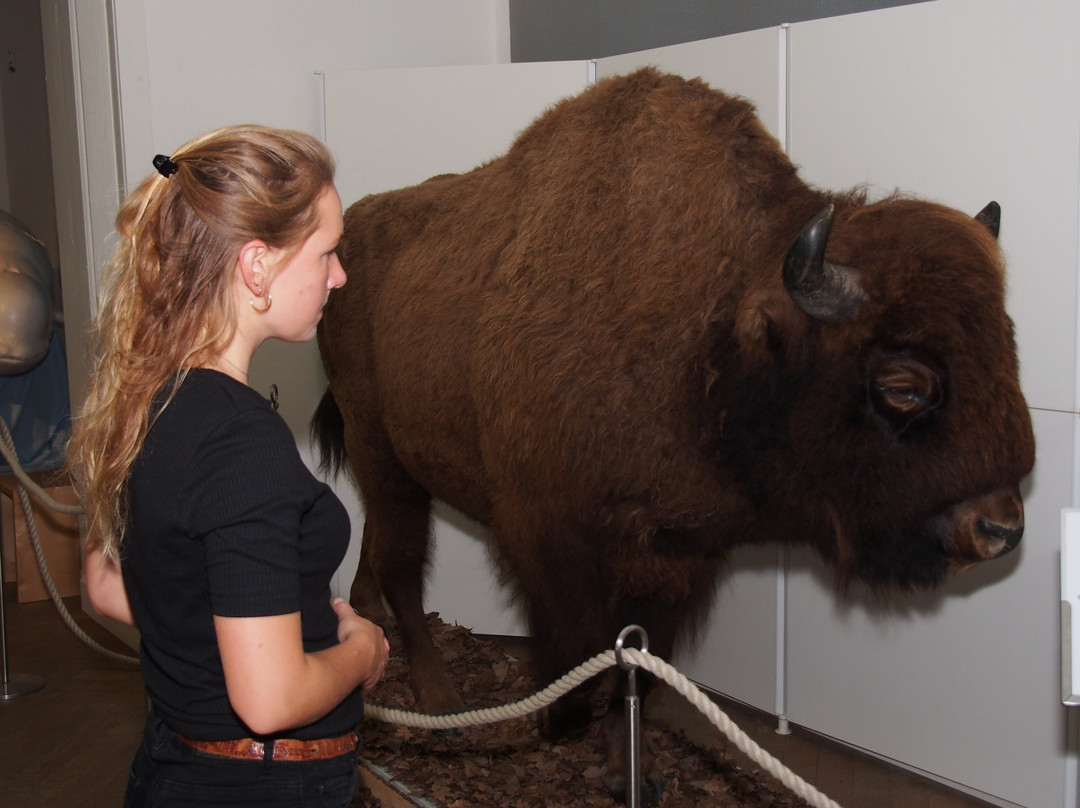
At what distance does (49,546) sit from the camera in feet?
19.7

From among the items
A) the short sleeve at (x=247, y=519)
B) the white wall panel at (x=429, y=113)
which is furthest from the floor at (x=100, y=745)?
the short sleeve at (x=247, y=519)

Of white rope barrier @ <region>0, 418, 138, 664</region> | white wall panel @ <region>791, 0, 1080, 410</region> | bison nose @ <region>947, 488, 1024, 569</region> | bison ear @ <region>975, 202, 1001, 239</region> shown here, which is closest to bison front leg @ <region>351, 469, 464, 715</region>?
white rope barrier @ <region>0, 418, 138, 664</region>

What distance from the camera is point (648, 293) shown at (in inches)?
107

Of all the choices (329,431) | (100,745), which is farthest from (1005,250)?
(100,745)

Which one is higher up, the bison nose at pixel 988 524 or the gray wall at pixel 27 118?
the gray wall at pixel 27 118

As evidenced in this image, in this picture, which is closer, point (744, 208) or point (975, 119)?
point (744, 208)

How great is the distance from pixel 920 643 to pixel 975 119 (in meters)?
1.86

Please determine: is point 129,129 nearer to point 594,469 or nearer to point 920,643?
point 594,469

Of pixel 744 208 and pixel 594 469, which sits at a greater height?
pixel 744 208

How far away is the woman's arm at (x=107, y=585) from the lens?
5.74 ft

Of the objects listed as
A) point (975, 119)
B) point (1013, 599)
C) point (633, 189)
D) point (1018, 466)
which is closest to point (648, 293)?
point (633, 189)

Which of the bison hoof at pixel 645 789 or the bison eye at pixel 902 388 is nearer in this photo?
the bison eye at pixel 902 388

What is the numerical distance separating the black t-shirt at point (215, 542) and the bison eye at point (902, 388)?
1460mm

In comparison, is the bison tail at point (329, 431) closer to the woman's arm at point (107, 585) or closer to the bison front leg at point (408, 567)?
the bison front leg at point (408, 567)
